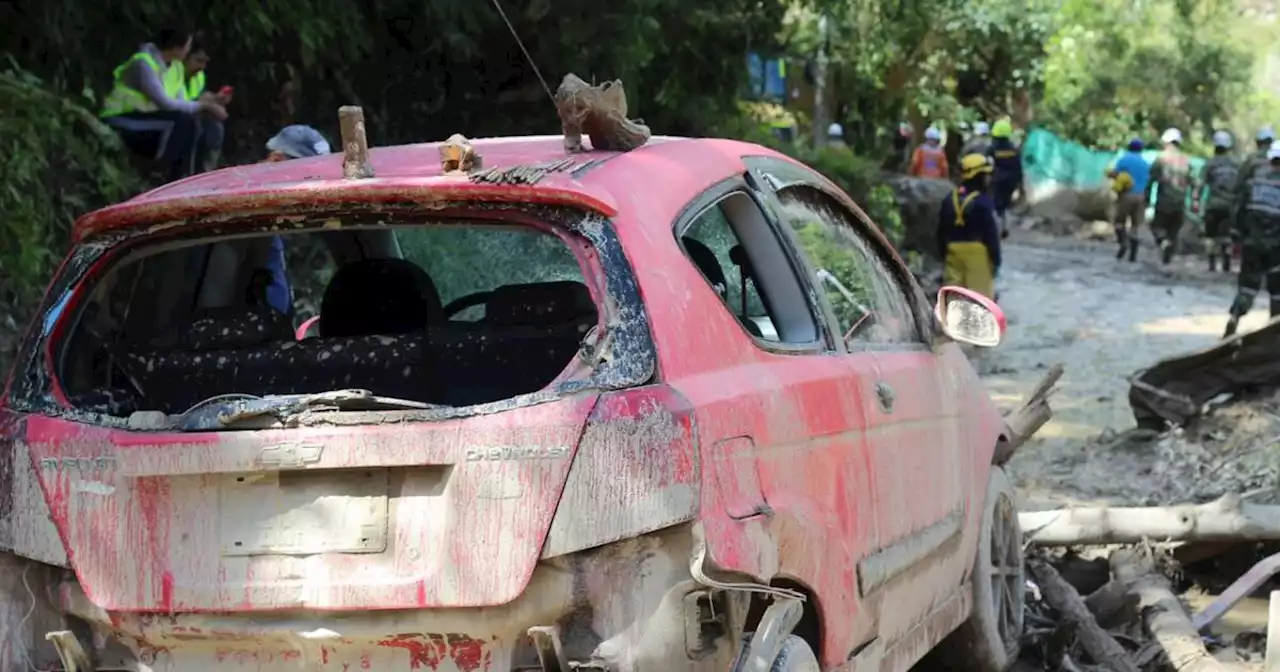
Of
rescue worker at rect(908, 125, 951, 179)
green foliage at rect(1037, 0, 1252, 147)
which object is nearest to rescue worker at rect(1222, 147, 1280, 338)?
rescue worker at rect(908, 125, 951, 179)

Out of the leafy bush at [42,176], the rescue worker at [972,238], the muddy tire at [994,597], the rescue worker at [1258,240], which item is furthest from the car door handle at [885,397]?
the rescue worker at [1258,240]

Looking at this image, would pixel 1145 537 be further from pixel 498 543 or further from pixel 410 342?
pixel 498 543

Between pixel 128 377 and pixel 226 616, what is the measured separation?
1071mm

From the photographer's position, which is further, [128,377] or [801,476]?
[128,377]

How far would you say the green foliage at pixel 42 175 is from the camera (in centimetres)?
767

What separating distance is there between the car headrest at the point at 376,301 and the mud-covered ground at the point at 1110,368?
14.5 ft

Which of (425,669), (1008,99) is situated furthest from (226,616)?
(1008,99)

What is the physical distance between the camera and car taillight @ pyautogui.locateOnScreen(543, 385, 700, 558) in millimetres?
3160

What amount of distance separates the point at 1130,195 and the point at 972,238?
1500 centimetres

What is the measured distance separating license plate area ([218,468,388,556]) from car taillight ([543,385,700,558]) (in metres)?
0.37

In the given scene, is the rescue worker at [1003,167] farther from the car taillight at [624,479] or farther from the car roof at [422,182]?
the car taillight at [624,479]

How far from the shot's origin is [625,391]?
3252 mm

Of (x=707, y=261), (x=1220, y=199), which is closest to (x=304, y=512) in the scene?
(x=707, y=261)

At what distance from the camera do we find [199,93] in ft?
32.6
